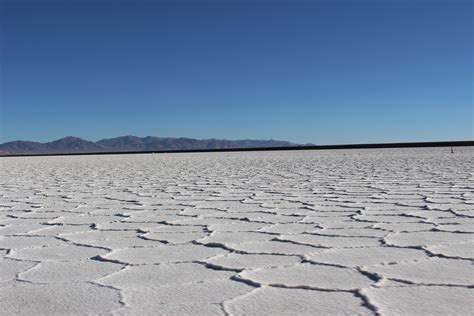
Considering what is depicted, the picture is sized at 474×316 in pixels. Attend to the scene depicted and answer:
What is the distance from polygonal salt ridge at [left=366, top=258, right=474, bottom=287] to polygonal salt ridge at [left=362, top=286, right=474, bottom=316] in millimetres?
66

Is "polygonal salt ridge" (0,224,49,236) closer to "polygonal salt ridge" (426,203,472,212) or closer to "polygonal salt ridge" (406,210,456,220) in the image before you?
"polygonal salt ridge" (406,210,456,220)

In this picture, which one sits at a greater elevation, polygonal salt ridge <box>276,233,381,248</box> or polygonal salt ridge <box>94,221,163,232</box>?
polygonal salt ridge <box>276,233,381,248</box>

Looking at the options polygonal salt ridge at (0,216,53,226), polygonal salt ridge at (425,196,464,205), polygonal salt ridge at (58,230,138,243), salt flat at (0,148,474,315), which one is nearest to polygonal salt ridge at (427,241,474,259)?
salt flat at (0,148,474,315)

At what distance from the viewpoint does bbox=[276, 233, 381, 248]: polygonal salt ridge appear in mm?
1976

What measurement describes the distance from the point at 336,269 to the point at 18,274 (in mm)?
843

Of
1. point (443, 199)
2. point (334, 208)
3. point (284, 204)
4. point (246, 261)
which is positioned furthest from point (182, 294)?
point (443, 199)

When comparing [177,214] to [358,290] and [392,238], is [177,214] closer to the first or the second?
[392,238]

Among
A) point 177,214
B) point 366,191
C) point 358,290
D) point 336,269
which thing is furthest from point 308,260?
point 366,191

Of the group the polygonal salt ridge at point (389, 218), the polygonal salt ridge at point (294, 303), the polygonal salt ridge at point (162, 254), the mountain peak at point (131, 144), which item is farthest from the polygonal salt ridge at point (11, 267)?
the mountain peak at point (131, 144)

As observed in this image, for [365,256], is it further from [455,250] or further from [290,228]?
[290,228]

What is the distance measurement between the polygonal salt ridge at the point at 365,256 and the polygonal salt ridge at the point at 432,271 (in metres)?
0.06

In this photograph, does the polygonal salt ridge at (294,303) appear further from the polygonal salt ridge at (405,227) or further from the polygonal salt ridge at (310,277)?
the polygonal salt ridge at (405,227)

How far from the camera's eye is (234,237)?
7.14 ft

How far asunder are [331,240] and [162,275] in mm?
708
